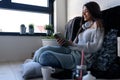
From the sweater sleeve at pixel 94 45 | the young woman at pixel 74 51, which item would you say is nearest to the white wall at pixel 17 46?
the young woman at pixel 74 51

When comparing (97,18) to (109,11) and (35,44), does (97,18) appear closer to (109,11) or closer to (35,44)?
(109,11)

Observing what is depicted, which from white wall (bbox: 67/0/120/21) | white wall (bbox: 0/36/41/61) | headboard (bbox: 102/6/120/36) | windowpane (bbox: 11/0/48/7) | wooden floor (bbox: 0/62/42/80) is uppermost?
windowpane (bbox: 11/0/48/7)

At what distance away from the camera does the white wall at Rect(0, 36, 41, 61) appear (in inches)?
110

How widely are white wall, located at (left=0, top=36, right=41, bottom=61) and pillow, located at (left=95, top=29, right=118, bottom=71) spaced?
176cm

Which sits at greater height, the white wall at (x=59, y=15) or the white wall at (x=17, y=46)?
the white wall at (x=59, y=15)

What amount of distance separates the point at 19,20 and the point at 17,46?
541 millimetres

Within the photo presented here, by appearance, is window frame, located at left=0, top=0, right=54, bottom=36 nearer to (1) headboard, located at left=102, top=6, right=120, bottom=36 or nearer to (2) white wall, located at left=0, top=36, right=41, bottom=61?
A: (2) white wall, located at left=0, top=36, right=41, bottom=61

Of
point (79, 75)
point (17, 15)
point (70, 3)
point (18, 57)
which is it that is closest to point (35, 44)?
point (18, 57)

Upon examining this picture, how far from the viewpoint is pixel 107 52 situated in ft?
4.90

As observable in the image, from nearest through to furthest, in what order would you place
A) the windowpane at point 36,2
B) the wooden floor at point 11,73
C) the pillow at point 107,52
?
the pillow at point 107,52
the wooden floor at point 11,73
the windowpane at point 36,2

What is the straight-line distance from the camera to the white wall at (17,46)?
280 centimetres

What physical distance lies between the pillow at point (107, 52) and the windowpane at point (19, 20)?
1.90 m

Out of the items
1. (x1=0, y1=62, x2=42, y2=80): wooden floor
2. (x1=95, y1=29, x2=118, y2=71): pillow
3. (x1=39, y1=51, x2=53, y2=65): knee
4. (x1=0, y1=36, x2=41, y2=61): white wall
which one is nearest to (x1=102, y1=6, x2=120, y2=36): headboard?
(x1=95, y1=29, x2=118, y2=71): pillow

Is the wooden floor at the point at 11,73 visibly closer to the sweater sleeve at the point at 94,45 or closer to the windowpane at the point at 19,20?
the sweater sleeve at the point at 94,45
